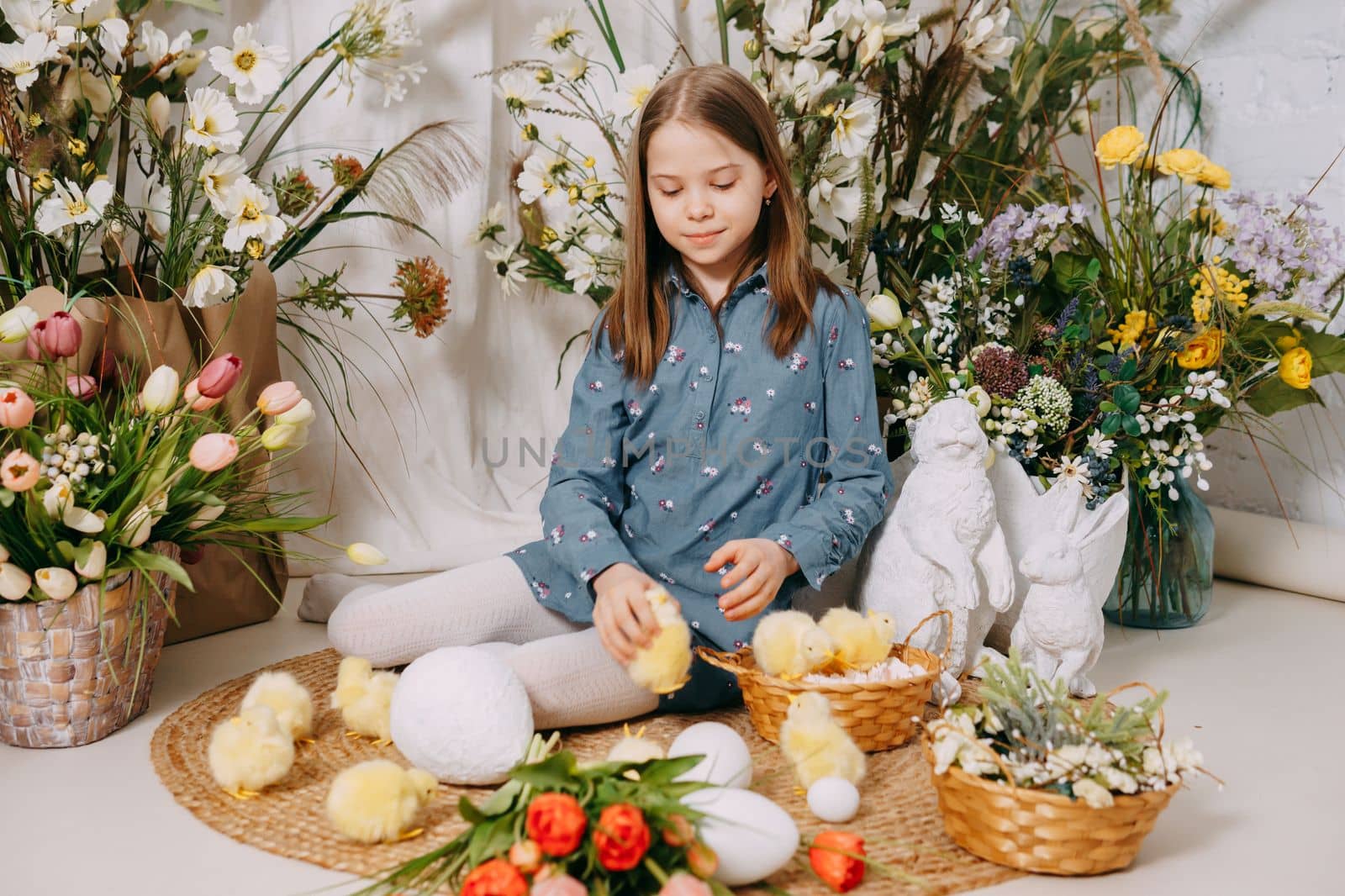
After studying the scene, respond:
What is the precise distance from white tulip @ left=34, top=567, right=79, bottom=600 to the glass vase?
1.44 meters

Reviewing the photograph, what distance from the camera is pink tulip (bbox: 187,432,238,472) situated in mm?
1350

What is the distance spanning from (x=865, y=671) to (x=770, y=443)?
32cm

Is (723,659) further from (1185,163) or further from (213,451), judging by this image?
(1185,163)

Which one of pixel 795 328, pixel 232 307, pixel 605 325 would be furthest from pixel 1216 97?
pixel 232 307

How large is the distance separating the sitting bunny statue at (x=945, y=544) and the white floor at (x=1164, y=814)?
284mm

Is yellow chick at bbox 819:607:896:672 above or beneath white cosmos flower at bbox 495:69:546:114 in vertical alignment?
beneath

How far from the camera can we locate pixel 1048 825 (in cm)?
111

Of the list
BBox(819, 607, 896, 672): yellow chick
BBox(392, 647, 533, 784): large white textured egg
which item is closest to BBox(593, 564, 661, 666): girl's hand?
BBox(392, 647, 533, 784): large white textured egg

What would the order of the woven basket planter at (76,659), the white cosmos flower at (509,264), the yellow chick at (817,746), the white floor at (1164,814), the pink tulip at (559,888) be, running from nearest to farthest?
the pink tulip at (559,888), the white floor at (1164,814), the yellow chick at (817,746), the woven basket planter at (76,659), the white cosmos flower at (509,264)

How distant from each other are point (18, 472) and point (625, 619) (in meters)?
0.65

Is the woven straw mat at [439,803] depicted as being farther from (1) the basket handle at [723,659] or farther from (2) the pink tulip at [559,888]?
(2) the pink tulip at [559,888]

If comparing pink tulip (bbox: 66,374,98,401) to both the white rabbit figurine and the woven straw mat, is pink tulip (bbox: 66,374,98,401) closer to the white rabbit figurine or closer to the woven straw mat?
the woven straw mat

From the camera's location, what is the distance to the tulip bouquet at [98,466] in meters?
1.33

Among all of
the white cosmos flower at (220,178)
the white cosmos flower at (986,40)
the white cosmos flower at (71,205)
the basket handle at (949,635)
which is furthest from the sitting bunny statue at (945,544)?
the white cosmos flower at (71,205)
